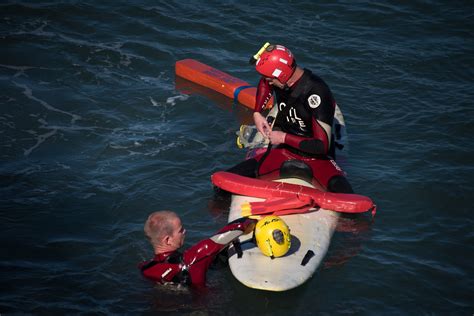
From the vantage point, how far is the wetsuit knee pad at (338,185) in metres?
8.44

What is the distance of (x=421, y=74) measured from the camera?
523 inches

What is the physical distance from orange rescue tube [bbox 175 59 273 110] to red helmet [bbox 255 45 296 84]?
3.55 meters

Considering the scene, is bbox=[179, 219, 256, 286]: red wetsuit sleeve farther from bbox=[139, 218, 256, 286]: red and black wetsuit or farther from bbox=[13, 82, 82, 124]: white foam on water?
bbox=[13, 82, 82, 124]: white foam on water

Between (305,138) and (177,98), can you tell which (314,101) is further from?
(177,98)

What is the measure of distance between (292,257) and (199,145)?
4022 millimetres

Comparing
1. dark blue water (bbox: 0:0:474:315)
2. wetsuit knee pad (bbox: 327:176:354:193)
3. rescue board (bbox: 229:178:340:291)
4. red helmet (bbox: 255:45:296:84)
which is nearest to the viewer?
rescue board (bbox: 229:178:340:291)

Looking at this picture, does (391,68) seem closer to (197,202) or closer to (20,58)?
(197,202)

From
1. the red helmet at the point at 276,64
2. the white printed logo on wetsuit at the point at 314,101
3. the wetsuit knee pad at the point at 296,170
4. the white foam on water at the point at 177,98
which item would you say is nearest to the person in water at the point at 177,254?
the wetsuit knee pad at the point at 296,170

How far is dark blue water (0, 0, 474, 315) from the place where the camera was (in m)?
7.28

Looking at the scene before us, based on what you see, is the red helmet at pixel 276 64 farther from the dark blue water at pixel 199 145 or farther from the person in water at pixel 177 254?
the person in water at pixel 177 254

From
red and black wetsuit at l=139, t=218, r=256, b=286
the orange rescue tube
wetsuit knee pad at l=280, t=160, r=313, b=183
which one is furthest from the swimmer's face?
the orange rescue tube

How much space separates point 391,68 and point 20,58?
8.01 metres

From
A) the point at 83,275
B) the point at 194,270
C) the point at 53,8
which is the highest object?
the point at 53,8

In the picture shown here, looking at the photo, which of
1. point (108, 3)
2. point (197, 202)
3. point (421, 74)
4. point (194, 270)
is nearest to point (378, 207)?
point (197, 202)
